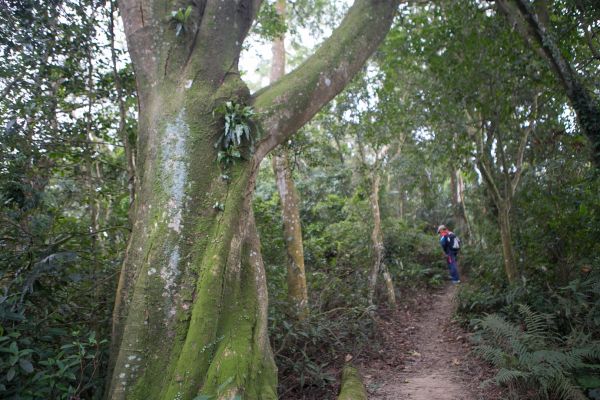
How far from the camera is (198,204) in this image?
4051 mm

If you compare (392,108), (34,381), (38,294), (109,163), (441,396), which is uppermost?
(392,108)

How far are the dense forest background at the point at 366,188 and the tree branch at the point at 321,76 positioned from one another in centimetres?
75

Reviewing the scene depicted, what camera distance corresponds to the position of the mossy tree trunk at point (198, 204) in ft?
11.9

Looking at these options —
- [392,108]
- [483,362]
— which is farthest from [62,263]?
[392,108]

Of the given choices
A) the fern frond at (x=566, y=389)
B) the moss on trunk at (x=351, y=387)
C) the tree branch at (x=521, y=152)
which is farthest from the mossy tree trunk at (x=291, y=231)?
the tree branch at (x=521, y=152)

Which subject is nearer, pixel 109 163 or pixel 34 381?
pixel 34 381

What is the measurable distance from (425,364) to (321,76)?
16.6 feet

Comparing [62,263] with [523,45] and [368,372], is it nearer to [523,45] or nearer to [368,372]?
[368,372]

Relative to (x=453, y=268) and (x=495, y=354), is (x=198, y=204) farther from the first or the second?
(x=453, y=268)

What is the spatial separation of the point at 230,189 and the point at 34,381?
225cm

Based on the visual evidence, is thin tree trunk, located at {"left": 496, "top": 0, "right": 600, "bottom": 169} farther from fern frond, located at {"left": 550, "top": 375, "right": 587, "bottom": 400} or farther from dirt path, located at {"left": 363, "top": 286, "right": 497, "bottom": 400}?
dirt path, located at {"left": 363, "top": 286, "right": 497, "bottom": 400}

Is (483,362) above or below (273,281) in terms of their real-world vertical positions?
below

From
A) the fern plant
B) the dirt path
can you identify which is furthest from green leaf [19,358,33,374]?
the fern plant

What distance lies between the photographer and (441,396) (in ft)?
17.8
